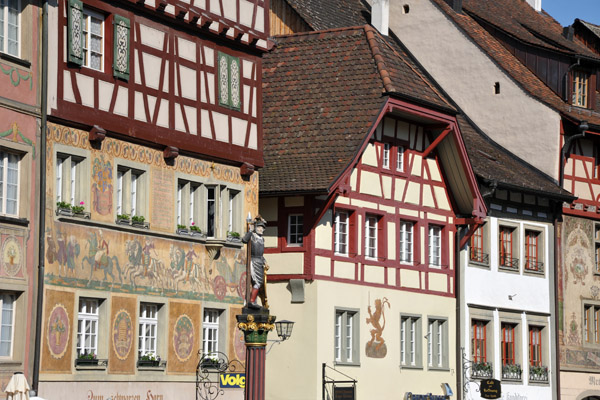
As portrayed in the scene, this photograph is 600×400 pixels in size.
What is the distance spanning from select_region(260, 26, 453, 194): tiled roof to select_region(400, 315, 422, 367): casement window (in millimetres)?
5012

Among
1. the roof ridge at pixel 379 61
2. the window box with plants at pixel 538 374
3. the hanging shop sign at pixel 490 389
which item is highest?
the roof ridge at pixel 379 61

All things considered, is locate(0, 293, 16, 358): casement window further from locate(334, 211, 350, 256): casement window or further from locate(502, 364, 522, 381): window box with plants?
locate(502, 364, 522, 381): window box with plants

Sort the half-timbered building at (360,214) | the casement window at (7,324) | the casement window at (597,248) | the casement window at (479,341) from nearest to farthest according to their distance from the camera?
the casement window at (7,324), the half-timbered building at (360,214), the casement window at (479,341), the casement window at (597,248)

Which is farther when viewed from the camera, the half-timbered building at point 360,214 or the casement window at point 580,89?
the casement window at point 580,89

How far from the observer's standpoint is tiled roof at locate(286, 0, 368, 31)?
42.6 m

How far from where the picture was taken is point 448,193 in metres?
40.2

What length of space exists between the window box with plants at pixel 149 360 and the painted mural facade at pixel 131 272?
0.28 feet

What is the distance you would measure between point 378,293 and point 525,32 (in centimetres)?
1345

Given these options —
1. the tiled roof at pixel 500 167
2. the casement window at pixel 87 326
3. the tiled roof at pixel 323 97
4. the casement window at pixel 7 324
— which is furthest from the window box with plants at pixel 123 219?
the tiled roof at pixel 500 167

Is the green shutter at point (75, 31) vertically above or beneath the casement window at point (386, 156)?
above

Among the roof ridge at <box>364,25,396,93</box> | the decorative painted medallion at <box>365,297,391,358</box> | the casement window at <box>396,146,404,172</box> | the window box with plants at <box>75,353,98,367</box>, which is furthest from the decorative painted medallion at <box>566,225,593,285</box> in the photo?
the window box with plants at <box>75,353,98,367</box>

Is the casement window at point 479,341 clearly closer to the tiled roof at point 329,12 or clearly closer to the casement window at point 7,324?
the tiled roof at point 329,12

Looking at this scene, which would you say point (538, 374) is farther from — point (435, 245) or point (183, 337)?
point (183, 337)

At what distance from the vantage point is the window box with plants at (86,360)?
27.8m
